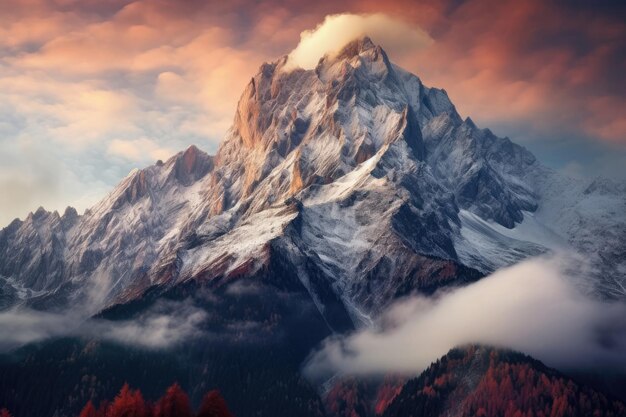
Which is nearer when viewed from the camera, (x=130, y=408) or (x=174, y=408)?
(x=174, y=408)

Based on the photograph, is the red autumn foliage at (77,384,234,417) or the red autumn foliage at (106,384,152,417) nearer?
the red autumn foliage at (77,384,234,417)

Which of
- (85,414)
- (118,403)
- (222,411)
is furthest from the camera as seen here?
(85,414)

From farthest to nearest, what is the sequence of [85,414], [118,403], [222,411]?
[85,414] → [118,403] → [222,411]

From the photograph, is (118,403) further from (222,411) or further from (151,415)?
(222,411)

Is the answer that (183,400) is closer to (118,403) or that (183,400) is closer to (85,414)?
(118,403)

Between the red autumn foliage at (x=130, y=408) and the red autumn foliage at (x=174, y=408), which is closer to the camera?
the red autumn foliage at (x=174, y=408)

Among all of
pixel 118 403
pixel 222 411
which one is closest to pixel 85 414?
pixel 118 403

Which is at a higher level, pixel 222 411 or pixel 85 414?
pixel 85 414

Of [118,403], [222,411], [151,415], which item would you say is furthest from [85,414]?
[222,411]

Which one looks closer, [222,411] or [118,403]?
[222,411]

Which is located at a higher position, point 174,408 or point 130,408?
point 130,408
